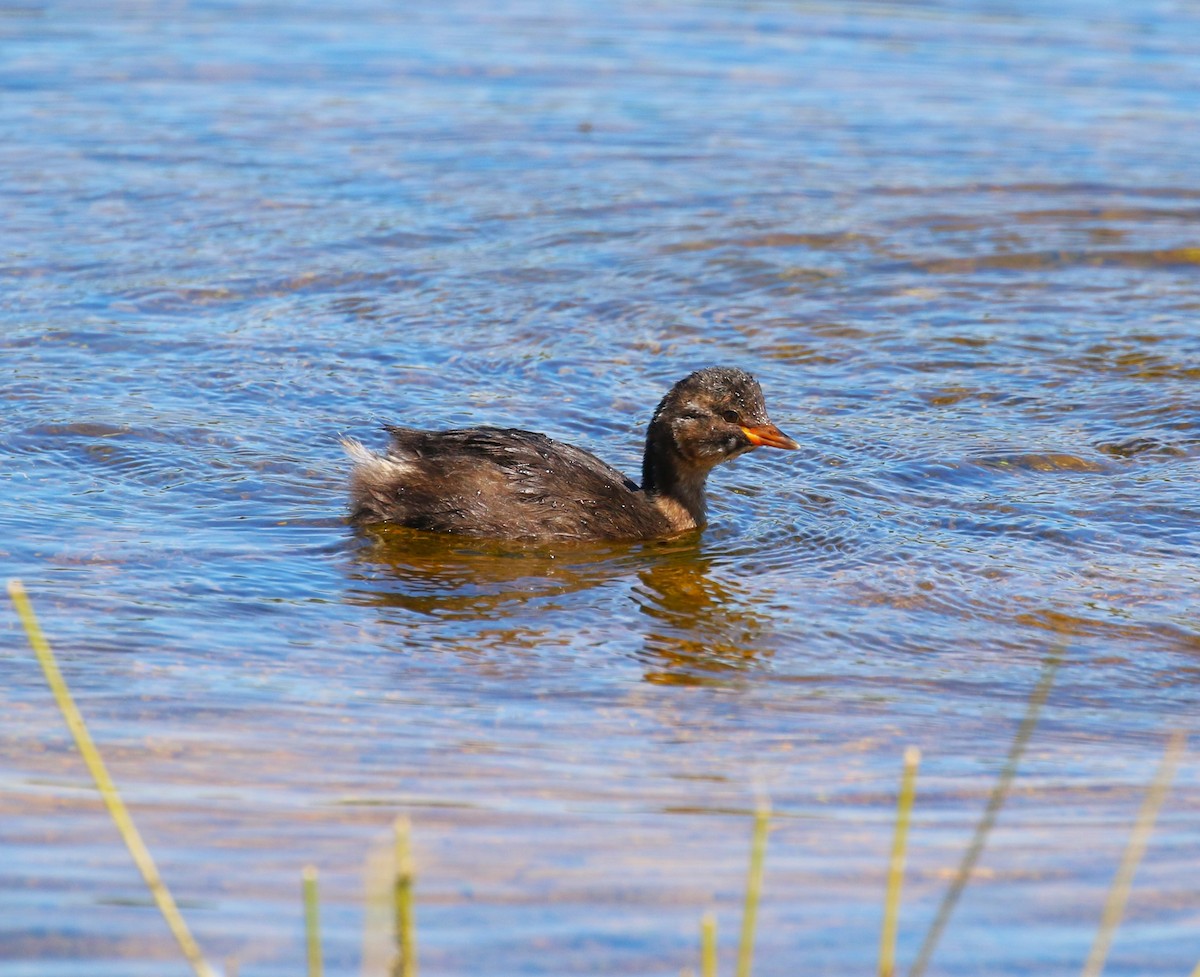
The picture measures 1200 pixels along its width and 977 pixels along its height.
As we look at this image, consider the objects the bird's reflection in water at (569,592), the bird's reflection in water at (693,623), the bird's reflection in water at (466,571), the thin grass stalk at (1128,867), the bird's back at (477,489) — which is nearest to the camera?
the thin grass stalk at (1128,867)

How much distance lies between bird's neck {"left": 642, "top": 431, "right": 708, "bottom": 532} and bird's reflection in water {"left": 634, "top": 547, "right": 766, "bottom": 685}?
10.1 inches

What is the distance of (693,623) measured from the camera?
A: 22.3 feet

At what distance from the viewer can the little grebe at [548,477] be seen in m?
7.71

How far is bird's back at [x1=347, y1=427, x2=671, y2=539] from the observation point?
769 cm

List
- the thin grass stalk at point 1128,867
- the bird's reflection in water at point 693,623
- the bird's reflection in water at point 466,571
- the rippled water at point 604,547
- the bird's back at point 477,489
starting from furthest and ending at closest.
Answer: the bird's back at point 477,489 < the bird's reflection in water at point 466,571 < the bird's reflection in water at point 693,623 < the rippled water at point 604,547 < the thin grass stalk at point 1128,867

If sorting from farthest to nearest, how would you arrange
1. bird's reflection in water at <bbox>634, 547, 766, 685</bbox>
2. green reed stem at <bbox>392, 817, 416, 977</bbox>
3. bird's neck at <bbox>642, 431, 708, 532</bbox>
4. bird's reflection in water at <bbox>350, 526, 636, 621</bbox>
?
bird's neck at <bbox>642, 431, 708, 532</bbox>, bird's reflection in water at <bbox>350, 526, 636, 621</bbox>, bird's reflection in water at <bbox>634, 547, 766, 685</bbox>, green reed stem at <bbox>392, 817, 416, 977</bbox>

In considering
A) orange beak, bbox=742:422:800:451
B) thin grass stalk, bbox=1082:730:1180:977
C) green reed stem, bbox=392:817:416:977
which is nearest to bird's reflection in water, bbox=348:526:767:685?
orange beak, bbox=742:422:800:451

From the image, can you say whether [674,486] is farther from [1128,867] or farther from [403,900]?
[403,900]

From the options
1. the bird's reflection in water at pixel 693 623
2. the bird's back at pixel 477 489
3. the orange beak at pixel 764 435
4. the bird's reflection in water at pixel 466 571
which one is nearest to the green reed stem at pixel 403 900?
the bird's reflection in water at pixel 693 623

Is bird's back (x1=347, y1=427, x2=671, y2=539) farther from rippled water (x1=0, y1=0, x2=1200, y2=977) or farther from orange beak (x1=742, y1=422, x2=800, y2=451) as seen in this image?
orange beak (x1=742, y1=422, x2=800, y2=451)

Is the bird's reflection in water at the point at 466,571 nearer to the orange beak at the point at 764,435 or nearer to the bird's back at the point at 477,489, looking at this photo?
the bird's back at the point at 477,489

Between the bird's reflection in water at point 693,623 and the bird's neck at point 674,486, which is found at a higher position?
the bird's neck at point 674,486

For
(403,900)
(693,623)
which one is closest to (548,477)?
(693,623)

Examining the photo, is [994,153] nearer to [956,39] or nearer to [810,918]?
[956,39]
